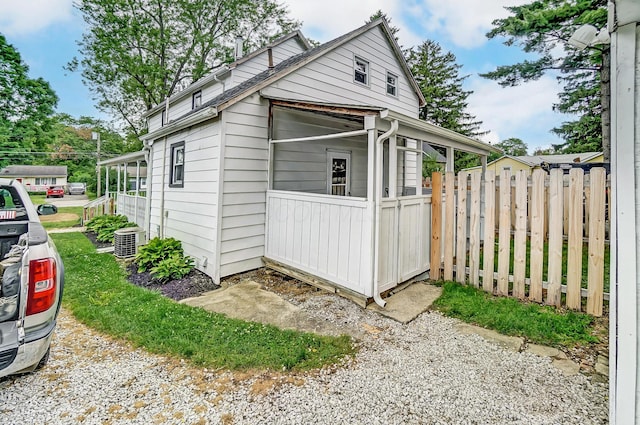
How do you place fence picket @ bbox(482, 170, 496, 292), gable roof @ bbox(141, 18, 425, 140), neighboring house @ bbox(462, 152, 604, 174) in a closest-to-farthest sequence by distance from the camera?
fence picket @ bbox(482, 170, 496, 292) → gable roof @ bbox(141, 18, 425, 140) → neighboring house @ bbox(462, 152, 604, 174)

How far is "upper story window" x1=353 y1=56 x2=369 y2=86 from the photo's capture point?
30.5 ft

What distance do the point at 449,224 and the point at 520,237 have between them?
40.2 inches

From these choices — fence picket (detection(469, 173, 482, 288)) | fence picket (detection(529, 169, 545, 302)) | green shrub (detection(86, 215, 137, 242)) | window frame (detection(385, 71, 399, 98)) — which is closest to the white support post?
fence picket (detection(469, 173, 482, 288))

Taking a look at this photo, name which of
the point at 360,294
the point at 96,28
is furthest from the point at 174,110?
the point at 360,294

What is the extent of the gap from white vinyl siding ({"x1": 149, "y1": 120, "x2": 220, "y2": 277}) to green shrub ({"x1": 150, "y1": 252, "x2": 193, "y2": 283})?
0.77 ft

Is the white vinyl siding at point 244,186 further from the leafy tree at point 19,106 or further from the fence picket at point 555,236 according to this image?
the leafy tree at point 19,106

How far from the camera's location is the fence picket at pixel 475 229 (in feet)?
15.3

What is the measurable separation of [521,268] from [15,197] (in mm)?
6536

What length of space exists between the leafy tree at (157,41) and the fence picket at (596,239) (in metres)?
21.8

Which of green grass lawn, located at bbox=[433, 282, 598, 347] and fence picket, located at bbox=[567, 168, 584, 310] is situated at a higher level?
fence picket, located at bbox=[567, 168, 584, 310]

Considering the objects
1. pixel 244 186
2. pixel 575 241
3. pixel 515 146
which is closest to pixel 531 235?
pixel 575 241

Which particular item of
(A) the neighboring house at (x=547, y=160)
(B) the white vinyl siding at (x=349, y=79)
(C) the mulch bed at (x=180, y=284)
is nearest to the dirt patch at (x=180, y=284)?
(C) the mulch bed at (x=180, y=284)

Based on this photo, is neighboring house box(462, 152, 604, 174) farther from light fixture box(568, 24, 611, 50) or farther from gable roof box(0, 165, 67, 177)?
gable roof box(0, 165, 67, 177)

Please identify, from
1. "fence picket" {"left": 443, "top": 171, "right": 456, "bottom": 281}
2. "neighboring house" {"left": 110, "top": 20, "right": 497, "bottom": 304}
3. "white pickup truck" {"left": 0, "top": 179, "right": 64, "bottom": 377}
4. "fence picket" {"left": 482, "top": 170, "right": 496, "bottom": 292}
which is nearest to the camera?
"white pickup truck" {"left": 0, "top": 179, "right": 64, "bottom": 377}
